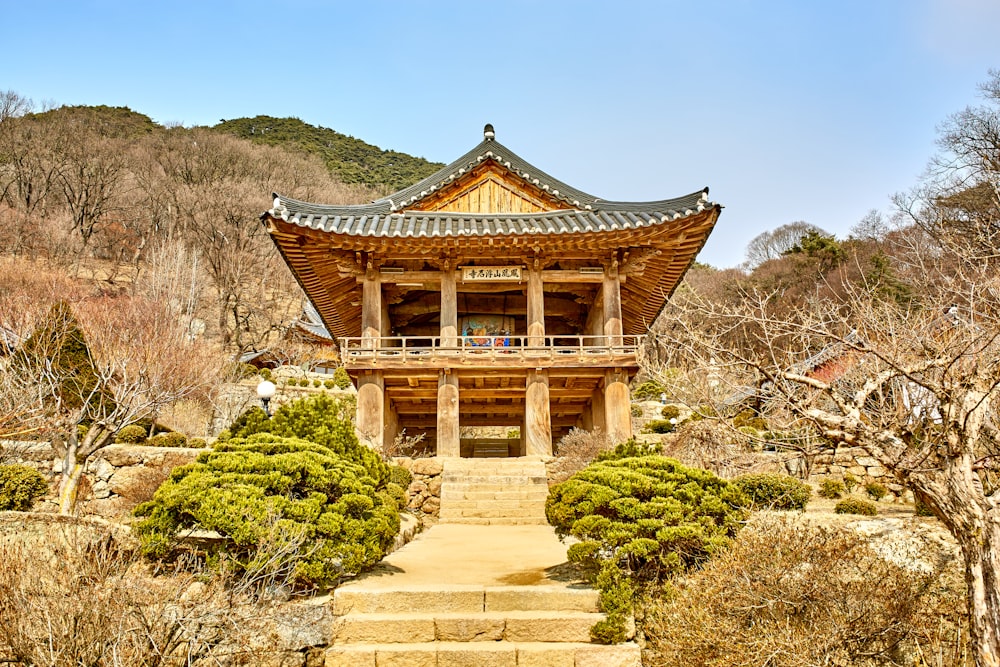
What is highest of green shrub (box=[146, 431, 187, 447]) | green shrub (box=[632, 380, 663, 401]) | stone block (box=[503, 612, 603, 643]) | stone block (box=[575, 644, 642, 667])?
green shrub (box=[632, 380, 663, 401])

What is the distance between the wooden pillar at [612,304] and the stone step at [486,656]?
35.3 feet

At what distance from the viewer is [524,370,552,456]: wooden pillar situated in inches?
586

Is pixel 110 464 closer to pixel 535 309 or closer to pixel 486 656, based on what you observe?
pixel 535 309

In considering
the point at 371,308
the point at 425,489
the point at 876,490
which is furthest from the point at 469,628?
the point at 371,308

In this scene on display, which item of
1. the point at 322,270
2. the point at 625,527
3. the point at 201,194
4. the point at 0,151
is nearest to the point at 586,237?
the point at 322,270

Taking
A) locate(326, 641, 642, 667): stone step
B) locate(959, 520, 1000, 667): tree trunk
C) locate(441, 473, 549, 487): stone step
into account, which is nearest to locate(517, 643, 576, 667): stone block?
locate(326, 641, 642, 667): stone step

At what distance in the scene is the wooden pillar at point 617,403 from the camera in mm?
15336

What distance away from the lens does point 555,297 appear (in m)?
19.1

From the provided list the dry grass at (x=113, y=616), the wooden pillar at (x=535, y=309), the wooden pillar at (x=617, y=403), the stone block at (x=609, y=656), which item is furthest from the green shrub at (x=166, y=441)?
the stone block at (x=609, y=656)

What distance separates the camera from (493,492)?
12.6 metres

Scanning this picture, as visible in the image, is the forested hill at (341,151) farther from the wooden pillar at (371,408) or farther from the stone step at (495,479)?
the stone step at (495,479)

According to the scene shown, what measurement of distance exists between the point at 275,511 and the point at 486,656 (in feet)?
7.13

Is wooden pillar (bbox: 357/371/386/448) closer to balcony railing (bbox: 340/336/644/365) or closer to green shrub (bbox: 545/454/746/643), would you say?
balcony railing (bbox: 340/336/644/365)

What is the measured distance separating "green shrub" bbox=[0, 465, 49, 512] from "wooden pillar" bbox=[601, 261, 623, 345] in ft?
38.7
